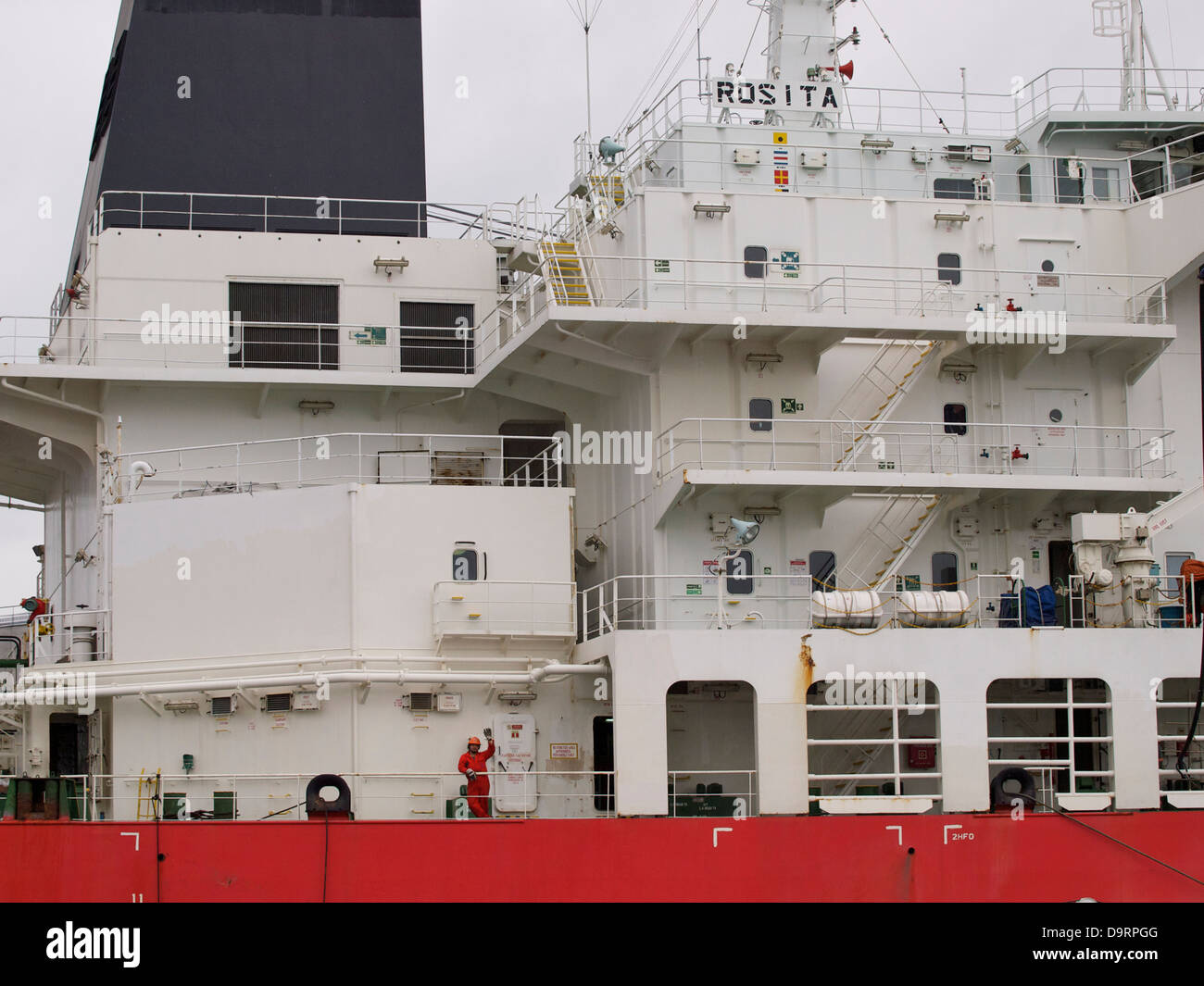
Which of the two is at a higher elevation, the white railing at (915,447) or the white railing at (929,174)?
the white railing at (929,174)

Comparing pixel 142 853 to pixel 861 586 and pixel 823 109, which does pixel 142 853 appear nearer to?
pixel 861 586

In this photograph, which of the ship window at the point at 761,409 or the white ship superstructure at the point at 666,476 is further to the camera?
the ship window at the point at 761,409

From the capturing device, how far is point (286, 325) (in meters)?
25.7

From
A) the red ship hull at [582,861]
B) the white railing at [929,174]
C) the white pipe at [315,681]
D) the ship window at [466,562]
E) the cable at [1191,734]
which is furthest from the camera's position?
the white railing at [929,174]

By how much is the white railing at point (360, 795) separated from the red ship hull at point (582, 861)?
1390mm

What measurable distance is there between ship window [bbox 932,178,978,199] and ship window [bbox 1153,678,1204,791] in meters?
8.50

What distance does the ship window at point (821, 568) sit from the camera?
75.8 feet

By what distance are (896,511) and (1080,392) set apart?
3.51m

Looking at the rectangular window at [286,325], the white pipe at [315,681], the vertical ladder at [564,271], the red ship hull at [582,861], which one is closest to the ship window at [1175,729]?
the red ship hull at [582,861]

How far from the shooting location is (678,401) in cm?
2327

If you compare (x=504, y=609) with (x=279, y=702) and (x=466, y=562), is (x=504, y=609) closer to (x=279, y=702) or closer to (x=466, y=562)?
(x=466, y=562)
